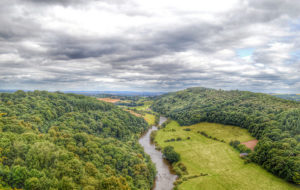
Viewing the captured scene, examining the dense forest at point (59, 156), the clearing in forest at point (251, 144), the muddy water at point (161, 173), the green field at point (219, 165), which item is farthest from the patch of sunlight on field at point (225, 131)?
the dense forest at point (59, 156)

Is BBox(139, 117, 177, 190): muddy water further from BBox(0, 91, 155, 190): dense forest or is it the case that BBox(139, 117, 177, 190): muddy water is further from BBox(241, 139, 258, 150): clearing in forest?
BBox(241, 139, 258, 150): clearing in forest

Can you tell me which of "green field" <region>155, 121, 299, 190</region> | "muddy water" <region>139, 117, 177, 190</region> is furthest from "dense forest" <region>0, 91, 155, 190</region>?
"green field" <region>155, 121, 299, 190</region>

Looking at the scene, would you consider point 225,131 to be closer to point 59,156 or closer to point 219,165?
point 219,165

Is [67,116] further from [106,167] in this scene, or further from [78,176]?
[78,176]

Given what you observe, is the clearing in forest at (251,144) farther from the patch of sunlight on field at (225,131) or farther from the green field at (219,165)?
the green field at (219,165)

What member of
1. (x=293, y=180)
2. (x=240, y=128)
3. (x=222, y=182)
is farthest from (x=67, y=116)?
(x=240, y=128)

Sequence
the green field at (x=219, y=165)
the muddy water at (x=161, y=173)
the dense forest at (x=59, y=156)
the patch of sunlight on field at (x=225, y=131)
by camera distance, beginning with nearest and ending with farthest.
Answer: the dense forest at (x=59, y=156) < the green field at (x=219, y=165) < the muddy water at (x=161, y=173) < the patch of sunlight on field at (x=225, y=131)
